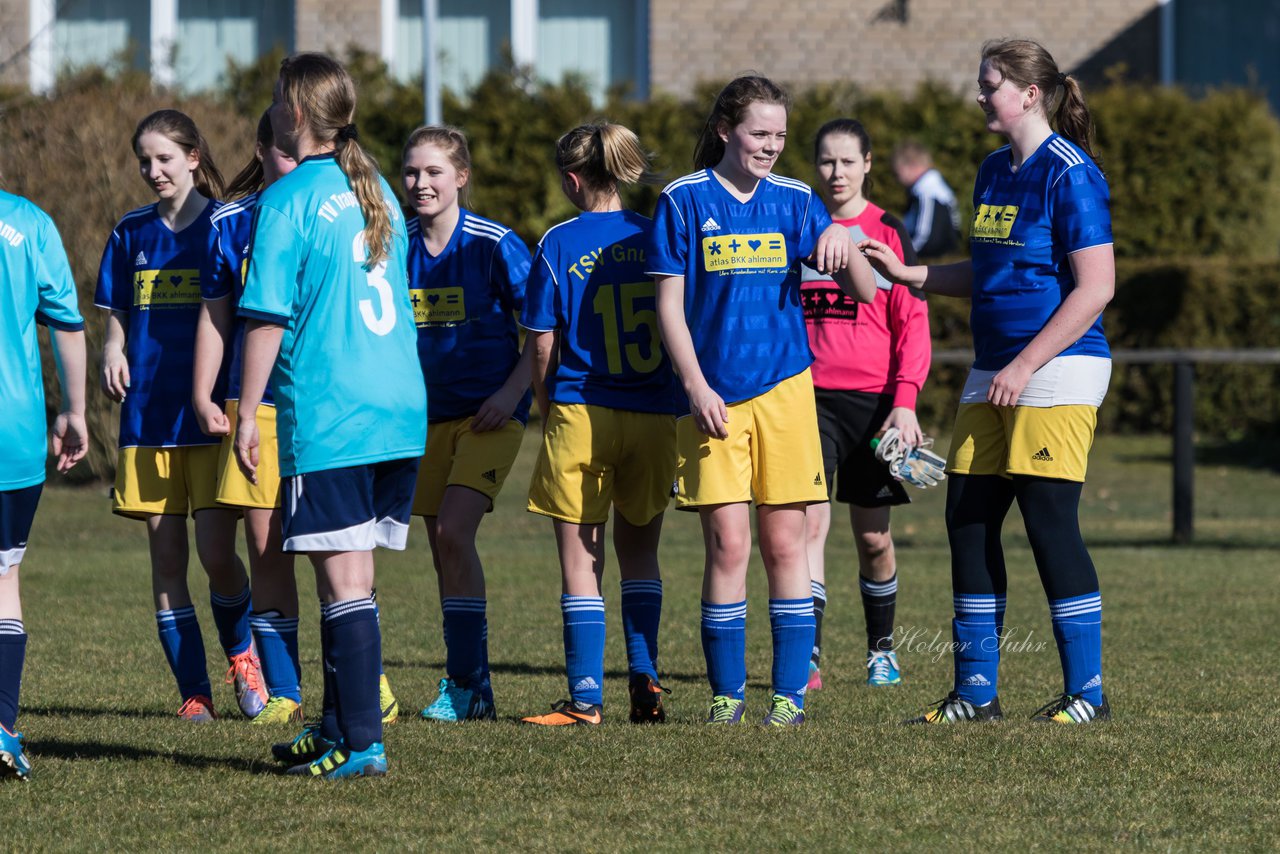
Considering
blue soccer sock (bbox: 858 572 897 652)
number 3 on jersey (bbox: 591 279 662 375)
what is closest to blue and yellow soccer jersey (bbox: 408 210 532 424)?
number 3 on jersey (bbox: 591 279 662 375)

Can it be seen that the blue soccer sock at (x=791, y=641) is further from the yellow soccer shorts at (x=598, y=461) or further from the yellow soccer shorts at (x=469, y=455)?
the yellow soccer shorts at (x=469, y=455)

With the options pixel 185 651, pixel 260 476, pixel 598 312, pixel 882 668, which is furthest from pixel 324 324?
pixel 882 668

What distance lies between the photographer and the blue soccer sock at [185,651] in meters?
6.05

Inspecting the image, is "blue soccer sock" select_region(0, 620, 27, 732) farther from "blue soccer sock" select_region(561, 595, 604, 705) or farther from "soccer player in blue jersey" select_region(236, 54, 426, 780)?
"blue soccer sock" select_region(561, 595, 604, 705)

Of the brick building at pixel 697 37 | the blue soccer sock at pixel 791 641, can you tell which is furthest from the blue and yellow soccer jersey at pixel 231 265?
the brick building at pixel 697 37

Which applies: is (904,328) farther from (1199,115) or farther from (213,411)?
(1199,115)

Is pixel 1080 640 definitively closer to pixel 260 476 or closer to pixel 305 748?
pixel 305 748

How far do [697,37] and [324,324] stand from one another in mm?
16901

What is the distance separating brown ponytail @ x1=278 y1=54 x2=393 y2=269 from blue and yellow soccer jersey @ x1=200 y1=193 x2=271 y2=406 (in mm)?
546

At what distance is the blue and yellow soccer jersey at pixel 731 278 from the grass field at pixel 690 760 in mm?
1147

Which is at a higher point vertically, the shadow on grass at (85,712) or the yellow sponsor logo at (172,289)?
the yellow sponsor logo at (172,289)

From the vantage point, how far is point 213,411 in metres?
5.17

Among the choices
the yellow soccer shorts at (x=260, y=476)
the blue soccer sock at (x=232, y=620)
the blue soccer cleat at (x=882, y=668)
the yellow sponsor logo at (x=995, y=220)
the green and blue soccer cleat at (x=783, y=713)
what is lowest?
the blue soccer cleat at (x=882, y=668)

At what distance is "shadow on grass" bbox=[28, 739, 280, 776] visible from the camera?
4.90 m
